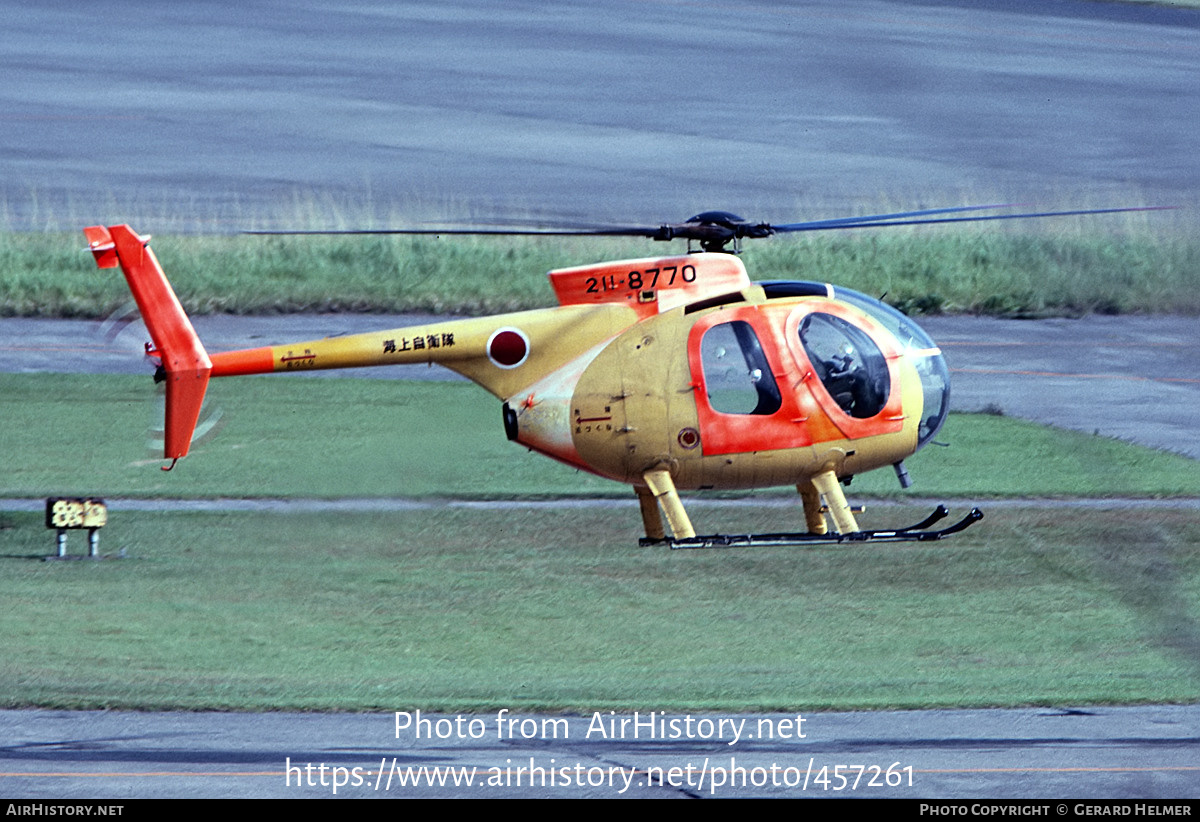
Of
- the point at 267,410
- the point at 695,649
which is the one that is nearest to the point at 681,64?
the point at 267,410

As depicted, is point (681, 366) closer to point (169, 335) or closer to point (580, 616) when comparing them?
point (169, 335)

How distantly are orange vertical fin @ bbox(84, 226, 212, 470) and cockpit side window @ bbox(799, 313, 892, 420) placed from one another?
557 centimetres

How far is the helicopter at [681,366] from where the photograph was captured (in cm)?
1669

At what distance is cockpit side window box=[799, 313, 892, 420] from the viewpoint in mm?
16703

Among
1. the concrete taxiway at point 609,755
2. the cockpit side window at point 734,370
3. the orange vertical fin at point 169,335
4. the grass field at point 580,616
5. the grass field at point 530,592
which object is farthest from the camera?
the grass field at point 530,592

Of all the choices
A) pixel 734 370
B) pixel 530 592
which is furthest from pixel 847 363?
pixel 530 592

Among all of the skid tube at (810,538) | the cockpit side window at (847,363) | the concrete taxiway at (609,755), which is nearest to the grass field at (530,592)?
the concrete taxiway at (609,755)

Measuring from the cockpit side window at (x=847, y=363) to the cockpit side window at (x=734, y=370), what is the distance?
467mm

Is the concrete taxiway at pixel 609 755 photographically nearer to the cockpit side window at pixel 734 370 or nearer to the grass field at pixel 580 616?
the grass field at pixel 580 616

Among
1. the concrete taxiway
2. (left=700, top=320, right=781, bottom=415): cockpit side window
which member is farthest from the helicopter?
the concrete taxiway

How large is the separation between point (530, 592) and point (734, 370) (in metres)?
6.55

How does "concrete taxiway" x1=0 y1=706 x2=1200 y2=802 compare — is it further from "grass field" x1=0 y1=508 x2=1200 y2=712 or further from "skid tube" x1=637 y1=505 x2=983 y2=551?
"skid tube" x1=637 y1=505 x2=983 y2=551

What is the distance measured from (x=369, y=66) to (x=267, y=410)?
15.0 metres

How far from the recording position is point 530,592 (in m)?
22.4
